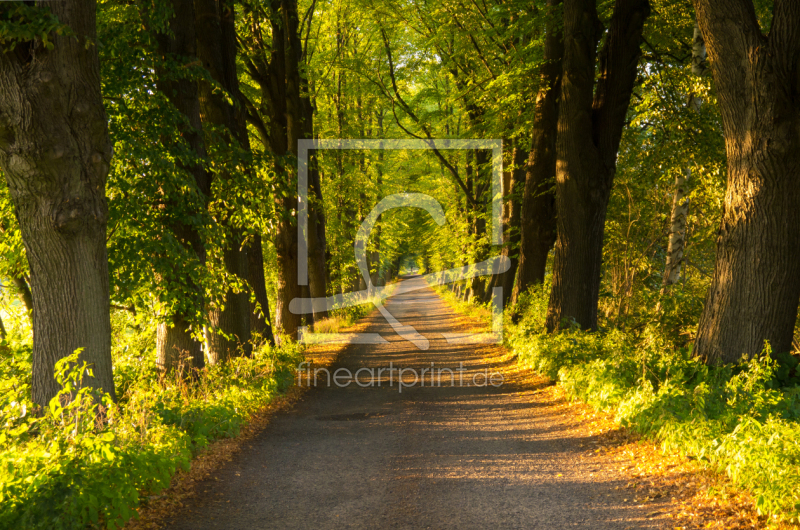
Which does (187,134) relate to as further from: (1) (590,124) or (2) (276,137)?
(1) (590,124)

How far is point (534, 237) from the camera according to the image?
16406 mm

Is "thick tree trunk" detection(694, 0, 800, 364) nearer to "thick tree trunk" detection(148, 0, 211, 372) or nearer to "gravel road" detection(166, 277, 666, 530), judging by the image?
"gravel road" detection(166, 277, 666, 530)

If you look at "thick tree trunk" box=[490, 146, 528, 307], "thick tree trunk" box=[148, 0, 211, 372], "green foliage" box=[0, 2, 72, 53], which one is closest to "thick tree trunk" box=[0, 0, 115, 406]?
"green foliage" box=[0, 2, 72, 53]

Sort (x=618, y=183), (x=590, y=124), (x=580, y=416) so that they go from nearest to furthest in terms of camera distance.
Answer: (x=580, y=416) < (x=590, y=124) < (x=618, y=183)

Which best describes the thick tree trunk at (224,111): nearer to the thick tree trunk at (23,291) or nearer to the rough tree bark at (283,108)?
the rough tree bark at (283,108)

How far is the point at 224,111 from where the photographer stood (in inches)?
447

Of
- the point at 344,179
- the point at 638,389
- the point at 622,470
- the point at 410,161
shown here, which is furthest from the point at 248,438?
the point at 410,161

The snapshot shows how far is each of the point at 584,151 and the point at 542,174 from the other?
394 centimetres

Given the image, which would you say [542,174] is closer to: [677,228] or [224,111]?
[677,228]

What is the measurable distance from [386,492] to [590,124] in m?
8.84

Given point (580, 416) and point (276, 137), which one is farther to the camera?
point (276, 137)

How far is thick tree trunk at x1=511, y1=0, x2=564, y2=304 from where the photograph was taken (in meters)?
14.5

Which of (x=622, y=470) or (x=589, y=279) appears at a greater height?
(x=589, y=279)

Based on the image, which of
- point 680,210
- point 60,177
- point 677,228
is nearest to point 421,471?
point 60,177
